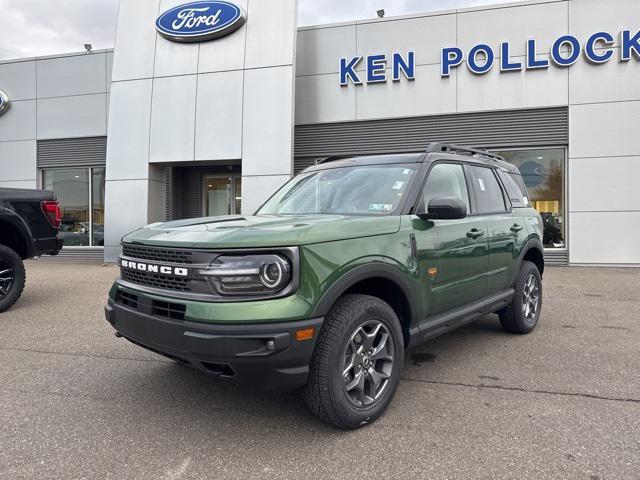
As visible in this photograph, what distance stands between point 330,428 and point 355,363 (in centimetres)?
44

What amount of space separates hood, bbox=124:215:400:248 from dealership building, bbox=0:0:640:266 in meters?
7.33

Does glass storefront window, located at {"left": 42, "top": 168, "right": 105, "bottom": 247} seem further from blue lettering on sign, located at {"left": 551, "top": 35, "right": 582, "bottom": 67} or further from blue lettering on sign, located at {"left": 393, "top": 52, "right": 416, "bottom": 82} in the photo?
blue lettering on sign, located at {"left": 551, "top": 35, "right": 582, "bottom": 67}

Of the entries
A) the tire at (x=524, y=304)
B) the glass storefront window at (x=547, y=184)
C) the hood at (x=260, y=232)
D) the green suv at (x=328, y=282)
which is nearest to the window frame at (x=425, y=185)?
the green suv at (x=328, y=282)

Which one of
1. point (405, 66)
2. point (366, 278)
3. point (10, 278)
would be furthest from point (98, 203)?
point (366, 278)

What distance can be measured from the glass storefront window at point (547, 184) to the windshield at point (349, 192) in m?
8.78

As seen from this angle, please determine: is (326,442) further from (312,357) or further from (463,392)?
(463,392)

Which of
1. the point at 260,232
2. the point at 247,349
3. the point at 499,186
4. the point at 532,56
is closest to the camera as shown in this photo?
the point at 247,349

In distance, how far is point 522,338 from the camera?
4734 millimetres

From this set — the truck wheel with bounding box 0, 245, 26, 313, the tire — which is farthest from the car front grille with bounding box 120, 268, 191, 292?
the truck wheel with bounding box 0, 245, 26, 313

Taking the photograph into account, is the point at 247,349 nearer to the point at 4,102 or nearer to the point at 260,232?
the point at 260,232

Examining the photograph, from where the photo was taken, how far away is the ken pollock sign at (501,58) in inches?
413

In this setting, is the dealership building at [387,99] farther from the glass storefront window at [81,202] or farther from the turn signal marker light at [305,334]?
the turn signal marker light at [305,334]

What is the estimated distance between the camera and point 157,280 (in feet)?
9.13

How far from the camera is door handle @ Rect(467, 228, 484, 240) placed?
3.71 meters
